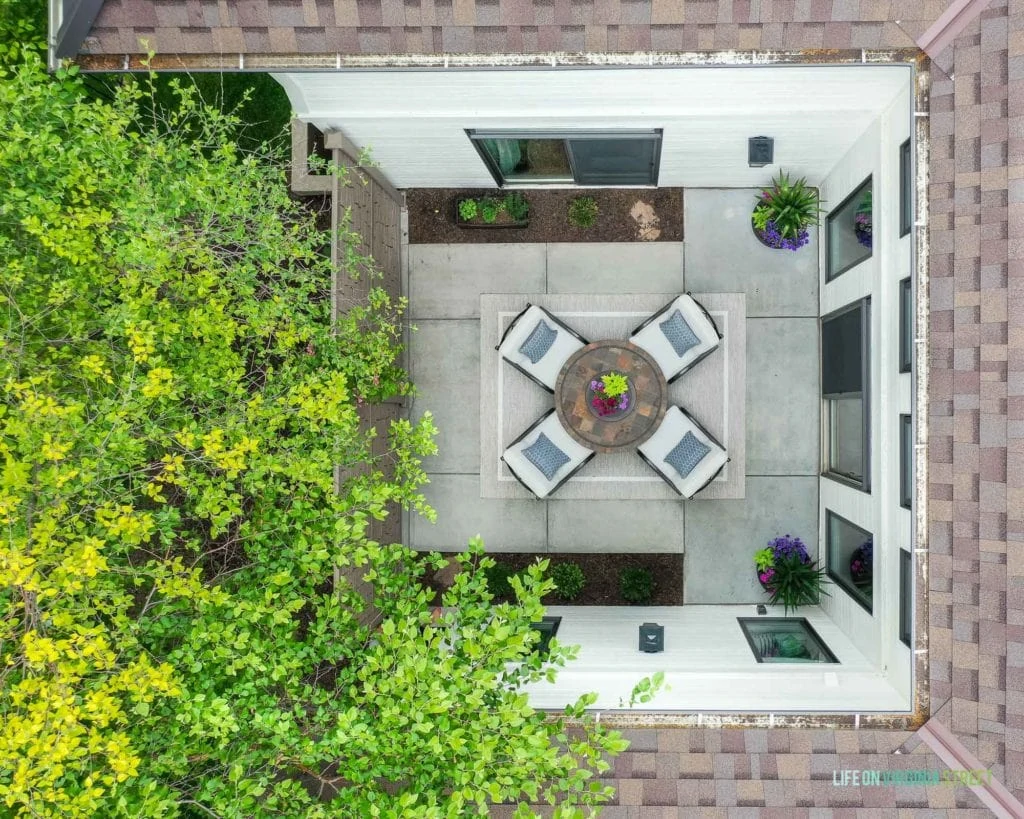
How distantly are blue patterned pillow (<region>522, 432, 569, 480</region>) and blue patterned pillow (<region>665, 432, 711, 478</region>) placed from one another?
1426 millimetres

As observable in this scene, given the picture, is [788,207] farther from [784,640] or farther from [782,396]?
[784,640]

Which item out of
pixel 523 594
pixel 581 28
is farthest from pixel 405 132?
pixel 523 594

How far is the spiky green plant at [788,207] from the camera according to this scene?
26.1ft

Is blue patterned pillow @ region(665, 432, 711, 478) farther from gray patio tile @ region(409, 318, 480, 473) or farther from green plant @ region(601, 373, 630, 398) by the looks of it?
gray patio tile @ region(409, 318, 480, 473)

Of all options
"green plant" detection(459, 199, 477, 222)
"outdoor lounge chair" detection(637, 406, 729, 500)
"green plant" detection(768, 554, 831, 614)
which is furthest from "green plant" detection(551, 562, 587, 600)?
"green plant" detection(459, 199, 477, 222)

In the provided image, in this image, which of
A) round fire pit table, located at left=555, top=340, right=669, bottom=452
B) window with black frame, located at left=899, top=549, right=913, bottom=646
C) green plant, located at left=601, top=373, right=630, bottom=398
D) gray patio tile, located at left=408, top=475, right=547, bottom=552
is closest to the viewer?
window with black frame, located at left=899, top=549, right=913, bottom=646

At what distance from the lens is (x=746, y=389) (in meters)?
8.58

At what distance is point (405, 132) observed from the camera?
686 centimetres

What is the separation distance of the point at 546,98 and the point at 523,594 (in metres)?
4.72

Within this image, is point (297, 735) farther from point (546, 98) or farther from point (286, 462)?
point (546, 98)

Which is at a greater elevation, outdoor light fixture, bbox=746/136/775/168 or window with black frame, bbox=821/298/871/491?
outdoor light fixture, bbox=746/136/775/168

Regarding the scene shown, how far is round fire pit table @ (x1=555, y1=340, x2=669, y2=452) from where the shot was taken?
7914mm

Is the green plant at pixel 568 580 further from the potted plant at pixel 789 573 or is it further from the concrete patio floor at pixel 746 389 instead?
the potted plant at pixel 789 573

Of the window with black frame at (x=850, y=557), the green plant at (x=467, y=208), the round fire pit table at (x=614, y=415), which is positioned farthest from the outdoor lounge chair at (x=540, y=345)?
the window with black frame at (x=850, y=557)
